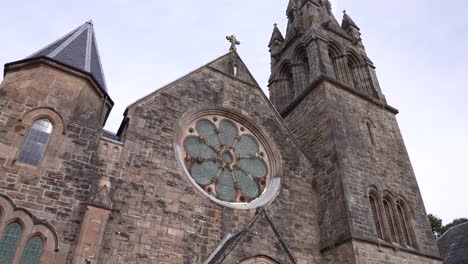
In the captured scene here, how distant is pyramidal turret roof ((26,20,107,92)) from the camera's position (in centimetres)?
1004

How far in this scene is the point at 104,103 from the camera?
1045 centimetres

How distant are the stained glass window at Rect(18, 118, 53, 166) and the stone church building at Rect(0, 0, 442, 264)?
32 millimetres

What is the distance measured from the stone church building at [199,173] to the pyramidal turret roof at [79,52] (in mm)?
64

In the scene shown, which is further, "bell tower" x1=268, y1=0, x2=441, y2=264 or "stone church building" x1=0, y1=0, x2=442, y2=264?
"bell tower" x1=268, y1=0, x2=441, y2=264

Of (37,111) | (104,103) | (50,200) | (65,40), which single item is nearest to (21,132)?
(37,111)

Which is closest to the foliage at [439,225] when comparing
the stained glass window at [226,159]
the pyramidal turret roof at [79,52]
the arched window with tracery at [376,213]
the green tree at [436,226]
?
the green tree at [436,226]

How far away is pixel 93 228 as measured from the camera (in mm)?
7656

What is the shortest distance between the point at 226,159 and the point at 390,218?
6.13 metres

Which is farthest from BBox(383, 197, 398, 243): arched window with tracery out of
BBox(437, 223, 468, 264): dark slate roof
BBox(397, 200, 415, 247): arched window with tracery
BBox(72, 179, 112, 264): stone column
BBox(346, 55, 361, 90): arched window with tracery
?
BBox(72, 179, 112, 264): stone column

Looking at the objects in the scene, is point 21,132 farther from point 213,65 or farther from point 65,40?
point 213,65

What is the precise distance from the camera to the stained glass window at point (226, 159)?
436 inches

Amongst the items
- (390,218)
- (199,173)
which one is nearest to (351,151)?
(390,218)

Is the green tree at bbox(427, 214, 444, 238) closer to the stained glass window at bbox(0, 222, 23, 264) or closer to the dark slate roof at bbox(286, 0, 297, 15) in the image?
the dark slate roof at bbox(286, 0, 297, 15)

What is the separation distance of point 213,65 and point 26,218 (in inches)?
332
